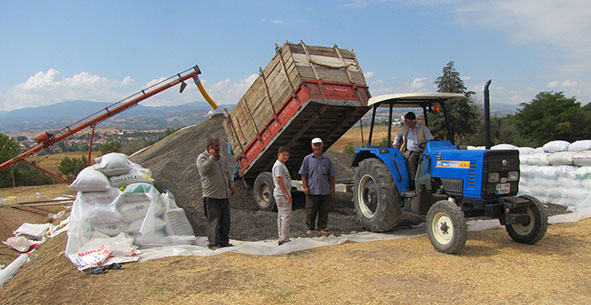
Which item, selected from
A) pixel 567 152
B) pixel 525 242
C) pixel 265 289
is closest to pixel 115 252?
pixel 265 289

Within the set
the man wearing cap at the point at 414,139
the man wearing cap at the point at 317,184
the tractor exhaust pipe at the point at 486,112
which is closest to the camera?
the tractor exhaust pipe at the point at 486,112

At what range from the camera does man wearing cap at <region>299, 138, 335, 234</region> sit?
6227 millimetres

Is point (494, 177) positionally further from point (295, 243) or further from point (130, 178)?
point (130, 178)

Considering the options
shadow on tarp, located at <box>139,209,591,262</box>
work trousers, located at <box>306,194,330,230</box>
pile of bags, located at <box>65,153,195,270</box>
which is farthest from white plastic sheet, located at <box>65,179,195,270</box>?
work trousers, located at <box>306,194,330,230</box>

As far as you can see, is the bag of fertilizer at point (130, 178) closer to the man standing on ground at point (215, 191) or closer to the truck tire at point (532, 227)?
the man standing on ground at point (215, 191)

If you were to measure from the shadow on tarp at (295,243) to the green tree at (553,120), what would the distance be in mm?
22114

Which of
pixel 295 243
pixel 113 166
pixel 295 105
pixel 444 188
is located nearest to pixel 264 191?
pixel 295 105

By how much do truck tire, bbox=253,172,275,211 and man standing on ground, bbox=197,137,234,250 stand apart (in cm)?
244

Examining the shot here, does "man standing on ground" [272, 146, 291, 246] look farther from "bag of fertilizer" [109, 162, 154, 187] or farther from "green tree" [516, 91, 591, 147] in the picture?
"green tree" [516, 91, 591, 147]

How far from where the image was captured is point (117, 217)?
19.0 ft

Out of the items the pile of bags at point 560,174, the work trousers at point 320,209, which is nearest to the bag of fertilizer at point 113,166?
the work trousers at point 320,209

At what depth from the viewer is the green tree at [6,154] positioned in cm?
1806

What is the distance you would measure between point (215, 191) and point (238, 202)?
3444mm

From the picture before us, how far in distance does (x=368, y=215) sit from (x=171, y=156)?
7812mm
